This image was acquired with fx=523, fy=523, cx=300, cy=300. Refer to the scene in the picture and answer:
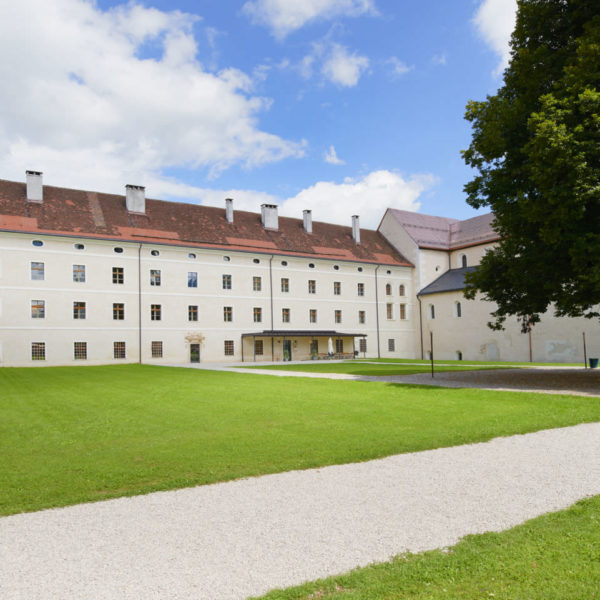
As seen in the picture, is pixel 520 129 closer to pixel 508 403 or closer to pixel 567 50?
pixel 567 50

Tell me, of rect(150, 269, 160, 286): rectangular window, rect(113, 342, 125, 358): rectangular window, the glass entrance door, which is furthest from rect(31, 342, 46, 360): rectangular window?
the glass entrance door

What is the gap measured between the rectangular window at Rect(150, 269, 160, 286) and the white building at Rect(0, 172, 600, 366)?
8cm

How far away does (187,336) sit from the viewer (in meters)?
40.1

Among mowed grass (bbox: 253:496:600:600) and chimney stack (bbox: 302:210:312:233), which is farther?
chimney stack (bbox: 302:210:312:233)

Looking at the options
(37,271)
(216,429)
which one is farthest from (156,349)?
(216,429)

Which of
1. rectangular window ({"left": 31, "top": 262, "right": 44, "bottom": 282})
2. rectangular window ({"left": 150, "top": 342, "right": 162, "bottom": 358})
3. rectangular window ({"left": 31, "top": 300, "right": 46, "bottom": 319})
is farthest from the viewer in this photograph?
rectangular window ({"left": 150, "top": 342, "right": 162, "bottom": 358})

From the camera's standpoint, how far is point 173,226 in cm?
4134

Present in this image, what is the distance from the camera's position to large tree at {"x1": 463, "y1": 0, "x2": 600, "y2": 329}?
14594 mm

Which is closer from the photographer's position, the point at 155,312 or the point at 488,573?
the point at 488,573

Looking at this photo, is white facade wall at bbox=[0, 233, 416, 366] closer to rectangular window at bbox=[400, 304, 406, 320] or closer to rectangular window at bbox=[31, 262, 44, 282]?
rectangular window at bbox=[31, 262, 44, 282]

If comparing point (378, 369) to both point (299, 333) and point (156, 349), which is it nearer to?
point (299, 333)

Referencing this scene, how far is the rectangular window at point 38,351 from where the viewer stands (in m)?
34.5

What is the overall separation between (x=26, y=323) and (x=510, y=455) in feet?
113

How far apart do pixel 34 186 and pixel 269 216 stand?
1876cm
